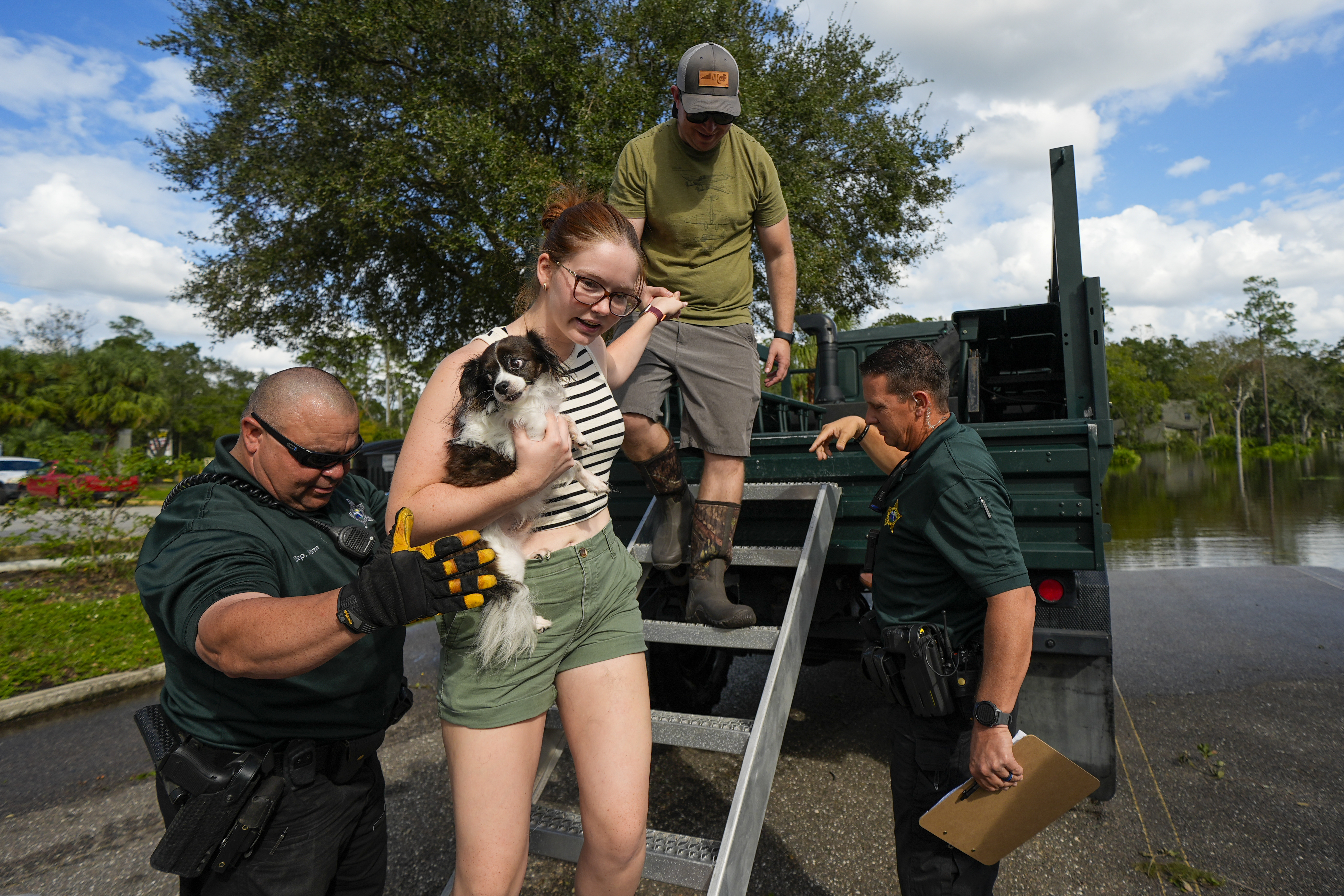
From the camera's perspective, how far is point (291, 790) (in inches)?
71.2

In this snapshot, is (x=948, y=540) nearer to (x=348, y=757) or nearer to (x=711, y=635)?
(x=711, y=635)

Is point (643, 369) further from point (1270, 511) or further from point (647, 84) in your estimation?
point (1270, 511)

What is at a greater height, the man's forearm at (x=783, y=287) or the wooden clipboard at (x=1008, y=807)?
the man's forearm at (x=783, y=287)

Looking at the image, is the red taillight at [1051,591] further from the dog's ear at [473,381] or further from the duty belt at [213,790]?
the duty belt at [213,790]

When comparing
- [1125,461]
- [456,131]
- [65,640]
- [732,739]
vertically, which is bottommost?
[1125,461]

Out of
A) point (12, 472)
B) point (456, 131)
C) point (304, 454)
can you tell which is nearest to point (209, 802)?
point (304, 454)

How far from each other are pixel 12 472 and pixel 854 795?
34.8 meters

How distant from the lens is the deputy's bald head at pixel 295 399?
1.81 metres

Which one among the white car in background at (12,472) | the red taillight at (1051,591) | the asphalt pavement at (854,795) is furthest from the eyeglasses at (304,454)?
the white car in background at (12,472)

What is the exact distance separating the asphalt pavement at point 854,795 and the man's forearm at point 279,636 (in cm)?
205

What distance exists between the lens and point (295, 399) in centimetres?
182

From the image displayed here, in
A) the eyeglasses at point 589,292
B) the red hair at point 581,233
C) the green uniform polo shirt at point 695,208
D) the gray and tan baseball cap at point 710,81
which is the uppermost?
the gray and tan baseball cap at point 710,81

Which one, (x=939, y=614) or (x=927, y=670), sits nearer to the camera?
(x=927, y=670)

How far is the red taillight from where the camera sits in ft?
9.53
